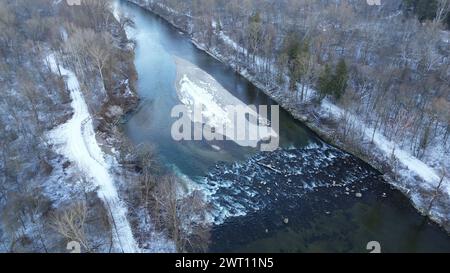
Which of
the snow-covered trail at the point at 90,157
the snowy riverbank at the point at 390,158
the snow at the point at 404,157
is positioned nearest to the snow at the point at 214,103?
the snowy riverbank at the point at 390,158

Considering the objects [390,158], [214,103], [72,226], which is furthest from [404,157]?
[72,226]

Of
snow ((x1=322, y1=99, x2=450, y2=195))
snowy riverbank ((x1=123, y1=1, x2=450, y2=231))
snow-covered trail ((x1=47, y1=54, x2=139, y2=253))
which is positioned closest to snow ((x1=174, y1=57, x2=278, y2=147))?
snowy riverbank ((x1=123, y1=1, x2=450, y2=231))

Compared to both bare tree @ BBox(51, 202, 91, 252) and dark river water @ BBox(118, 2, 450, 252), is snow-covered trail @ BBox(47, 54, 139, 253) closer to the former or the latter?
bare tree @ BBox(51, 202, 91, 252)

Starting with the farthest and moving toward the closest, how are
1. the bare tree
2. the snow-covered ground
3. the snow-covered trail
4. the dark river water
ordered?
the snow-covered ground → the dark river water → the snow-covered trail → the bare tree

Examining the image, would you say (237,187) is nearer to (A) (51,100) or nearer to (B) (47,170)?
(B) (47,170)

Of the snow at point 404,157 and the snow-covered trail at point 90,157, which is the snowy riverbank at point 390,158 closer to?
the snow at point 404,157
